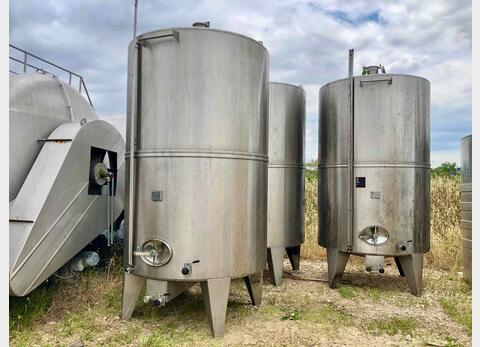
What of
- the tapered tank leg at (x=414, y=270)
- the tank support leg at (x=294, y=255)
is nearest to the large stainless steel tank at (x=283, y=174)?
the tank support leg at (x=294, y=255)

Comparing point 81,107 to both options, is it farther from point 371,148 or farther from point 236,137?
point 371,148

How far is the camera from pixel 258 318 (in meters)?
4.94

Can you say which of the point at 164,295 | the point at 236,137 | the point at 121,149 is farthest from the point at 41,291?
the point at 236,137

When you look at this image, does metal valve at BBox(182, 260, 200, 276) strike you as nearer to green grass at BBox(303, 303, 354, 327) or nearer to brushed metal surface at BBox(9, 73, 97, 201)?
green grass at BBox(303, 303, 354, 327)

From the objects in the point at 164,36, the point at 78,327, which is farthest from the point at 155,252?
the point at 164,36

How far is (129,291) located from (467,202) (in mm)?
5180

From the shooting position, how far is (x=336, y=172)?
6234 millimetres

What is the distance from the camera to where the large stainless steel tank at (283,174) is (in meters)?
6.64

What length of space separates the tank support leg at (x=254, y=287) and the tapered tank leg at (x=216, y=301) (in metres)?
0.95

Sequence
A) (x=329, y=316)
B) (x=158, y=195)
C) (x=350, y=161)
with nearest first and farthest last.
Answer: (x=158, y=195) → (x=329, y=316) → (x=350, y=161)

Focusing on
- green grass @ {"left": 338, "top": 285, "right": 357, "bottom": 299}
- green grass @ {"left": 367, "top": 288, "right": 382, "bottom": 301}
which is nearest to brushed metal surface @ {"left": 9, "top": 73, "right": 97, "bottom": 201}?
green grass @ {"left": 338, "top": 285, "right": 357, "bottom": 299}

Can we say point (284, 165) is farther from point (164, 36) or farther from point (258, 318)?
point (164, 36)

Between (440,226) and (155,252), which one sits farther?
(440,226)

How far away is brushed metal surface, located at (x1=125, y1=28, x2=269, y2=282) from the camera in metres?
4.25
